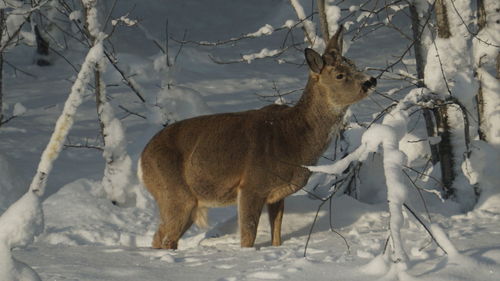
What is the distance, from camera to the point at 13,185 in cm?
1112

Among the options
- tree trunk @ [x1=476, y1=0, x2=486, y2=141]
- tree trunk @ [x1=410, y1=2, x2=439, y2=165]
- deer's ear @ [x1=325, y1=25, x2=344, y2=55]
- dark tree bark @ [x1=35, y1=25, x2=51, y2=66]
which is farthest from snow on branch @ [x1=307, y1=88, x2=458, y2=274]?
dark tree bark @ [x1=35, y1=25, x2=51, y2=66]

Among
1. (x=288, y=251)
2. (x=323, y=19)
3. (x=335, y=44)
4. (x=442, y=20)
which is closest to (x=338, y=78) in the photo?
(x=335, y=44)

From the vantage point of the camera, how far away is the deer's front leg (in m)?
7.53

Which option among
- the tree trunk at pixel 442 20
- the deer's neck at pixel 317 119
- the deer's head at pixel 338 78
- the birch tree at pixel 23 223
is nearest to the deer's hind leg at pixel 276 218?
the deer's neck at pixel 317 119

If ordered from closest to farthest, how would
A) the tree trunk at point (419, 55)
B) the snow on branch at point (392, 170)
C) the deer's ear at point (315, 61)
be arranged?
the snow on branch at point (392, 170), the deer's ear at point (315, 61), the tree trunk at point (419, 55)

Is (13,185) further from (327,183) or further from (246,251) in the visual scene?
(246,251)

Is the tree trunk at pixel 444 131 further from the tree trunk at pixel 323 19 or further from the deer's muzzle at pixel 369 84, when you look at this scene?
the tree trunk at pixel 323 19

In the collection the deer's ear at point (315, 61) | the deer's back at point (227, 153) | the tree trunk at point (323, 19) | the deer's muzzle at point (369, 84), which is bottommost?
the deer's back at point (227, 153)

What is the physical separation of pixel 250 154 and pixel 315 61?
40.4 inches

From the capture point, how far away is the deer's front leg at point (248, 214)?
7527 millimetres

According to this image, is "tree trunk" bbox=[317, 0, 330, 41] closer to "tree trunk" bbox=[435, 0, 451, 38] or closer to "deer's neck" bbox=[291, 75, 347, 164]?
"tree trunk" bbox=[435, 0, 451, 38]

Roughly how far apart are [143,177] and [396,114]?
9.81ft

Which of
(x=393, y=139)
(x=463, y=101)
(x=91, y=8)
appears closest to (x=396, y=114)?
(x=393, y=139)

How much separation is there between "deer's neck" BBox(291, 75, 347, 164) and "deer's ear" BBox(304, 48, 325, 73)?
19 centimetres
